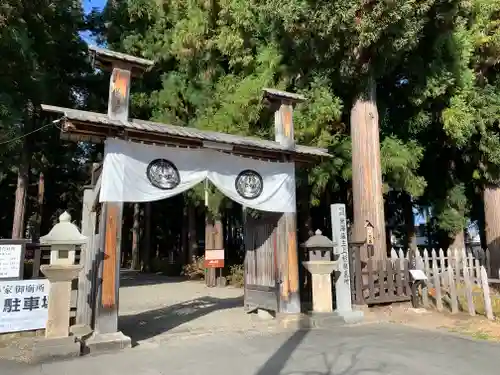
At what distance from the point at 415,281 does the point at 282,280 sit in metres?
3.47

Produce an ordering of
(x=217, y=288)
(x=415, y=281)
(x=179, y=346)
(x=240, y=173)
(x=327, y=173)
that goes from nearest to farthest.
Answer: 1. (x=179, y=346)
2. (x=240, y=173)
3. (x=415, y=281)
4. (x=327, y=173)
5. (x=217, y=288)

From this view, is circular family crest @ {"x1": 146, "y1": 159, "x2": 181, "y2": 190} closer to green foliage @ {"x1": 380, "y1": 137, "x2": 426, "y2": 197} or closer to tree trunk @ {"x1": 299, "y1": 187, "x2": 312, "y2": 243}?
tree trunk @ {"x1": 299, "y1": 187, "x2": 312, "y2": 243}

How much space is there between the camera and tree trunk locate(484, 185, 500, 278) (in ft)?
Answer: 47.8

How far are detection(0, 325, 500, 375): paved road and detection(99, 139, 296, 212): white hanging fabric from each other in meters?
Answer: 2.38

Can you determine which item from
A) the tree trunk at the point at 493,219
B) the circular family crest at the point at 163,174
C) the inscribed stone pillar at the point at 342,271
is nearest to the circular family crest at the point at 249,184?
the circular family crest at the point at 163,174

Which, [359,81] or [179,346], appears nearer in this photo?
[179,346]

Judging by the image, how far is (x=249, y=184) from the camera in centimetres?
807

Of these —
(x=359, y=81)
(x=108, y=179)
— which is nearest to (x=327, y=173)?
(x=359, y=81)

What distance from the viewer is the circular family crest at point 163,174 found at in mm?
7070

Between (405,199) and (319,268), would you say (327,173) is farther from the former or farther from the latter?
(405,199)

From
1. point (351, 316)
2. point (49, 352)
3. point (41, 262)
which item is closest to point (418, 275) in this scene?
point (351, 316)

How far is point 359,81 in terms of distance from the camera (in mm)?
11078

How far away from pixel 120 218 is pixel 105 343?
6.03 feet

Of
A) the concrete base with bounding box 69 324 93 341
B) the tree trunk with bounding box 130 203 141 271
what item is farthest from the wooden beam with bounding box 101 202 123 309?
the tree trunk with bounding box 130 203 141 271
